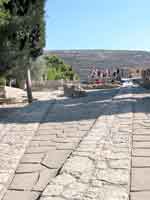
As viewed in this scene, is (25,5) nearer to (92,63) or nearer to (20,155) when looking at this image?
(20,155)

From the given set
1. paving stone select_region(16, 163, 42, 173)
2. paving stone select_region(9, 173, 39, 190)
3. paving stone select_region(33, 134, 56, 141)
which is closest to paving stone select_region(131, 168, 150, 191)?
paving stone select_region(9, 173, 39, 190)

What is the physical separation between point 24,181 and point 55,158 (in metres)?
1.02

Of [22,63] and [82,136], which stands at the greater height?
[22,63]

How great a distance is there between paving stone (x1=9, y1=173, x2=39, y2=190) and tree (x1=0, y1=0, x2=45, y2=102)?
6257 millimetres

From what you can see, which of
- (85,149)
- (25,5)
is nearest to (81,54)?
(25,5)

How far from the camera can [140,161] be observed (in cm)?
474

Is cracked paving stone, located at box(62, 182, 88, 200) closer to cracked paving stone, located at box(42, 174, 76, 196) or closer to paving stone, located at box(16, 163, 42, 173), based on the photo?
cracked paving stone, located at box(42, 174, 76, 196)

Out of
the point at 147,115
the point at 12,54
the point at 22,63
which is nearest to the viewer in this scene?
the point at 147,115

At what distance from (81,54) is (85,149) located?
334 feet

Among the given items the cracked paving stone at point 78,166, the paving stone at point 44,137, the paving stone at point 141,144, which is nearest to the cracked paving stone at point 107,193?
the cracked paving stone at point 78,166

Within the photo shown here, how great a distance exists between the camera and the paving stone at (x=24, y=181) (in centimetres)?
396

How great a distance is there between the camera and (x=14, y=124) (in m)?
8.95

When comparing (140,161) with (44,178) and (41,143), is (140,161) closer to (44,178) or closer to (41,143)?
(44,178)

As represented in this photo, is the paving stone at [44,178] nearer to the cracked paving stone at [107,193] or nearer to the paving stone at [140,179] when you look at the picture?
the cracked paving stone at [107,193]
